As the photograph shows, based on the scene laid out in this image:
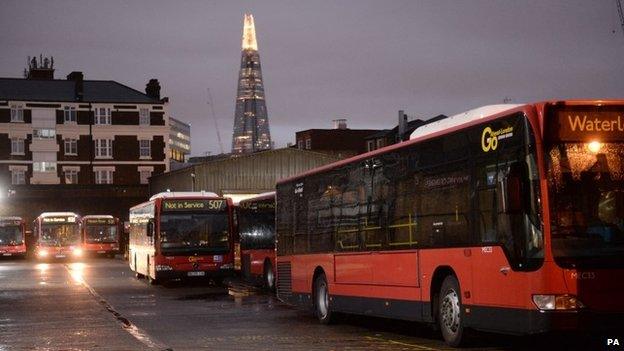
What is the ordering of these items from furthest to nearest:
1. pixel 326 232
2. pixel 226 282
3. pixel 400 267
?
pixel 226 282
pixel 326 232
pixel 400 267

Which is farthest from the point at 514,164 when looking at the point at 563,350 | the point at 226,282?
the point at 226,282

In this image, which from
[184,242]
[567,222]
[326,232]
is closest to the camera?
[567,222]

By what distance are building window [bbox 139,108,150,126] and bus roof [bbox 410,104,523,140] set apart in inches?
3431

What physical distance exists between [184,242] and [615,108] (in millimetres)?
23353

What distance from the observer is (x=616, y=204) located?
12453 mm

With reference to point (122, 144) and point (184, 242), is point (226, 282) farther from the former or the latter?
point (122, 144)

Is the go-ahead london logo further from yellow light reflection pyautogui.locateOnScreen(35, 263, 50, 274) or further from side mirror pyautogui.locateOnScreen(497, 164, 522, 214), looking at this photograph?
yellow light reflection pyautogui.locateOnScreen(35, 263, 50, 274)

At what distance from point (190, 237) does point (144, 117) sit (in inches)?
2734

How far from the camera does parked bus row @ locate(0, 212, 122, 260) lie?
68.6 meters

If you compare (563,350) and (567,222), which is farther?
(563,350)

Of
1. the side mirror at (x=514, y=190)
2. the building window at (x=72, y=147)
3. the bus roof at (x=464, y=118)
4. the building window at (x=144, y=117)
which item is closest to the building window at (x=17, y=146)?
the building window at (x=72, y=147)

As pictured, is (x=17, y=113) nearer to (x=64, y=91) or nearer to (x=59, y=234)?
(x=64, y=91)

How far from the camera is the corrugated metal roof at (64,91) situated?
100375 mm

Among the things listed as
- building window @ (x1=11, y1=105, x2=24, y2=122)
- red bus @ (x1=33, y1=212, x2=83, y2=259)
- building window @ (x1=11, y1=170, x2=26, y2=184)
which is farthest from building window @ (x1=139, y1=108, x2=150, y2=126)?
red bus @ (x1=33, y1=212, x2=83, y2=259)
